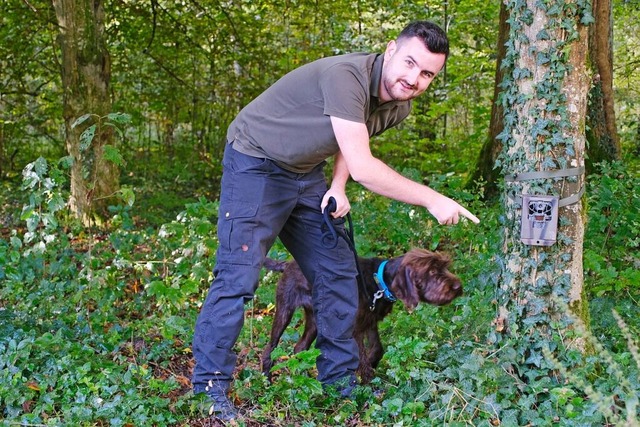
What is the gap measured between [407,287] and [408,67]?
142cm

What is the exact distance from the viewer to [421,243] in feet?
22.9

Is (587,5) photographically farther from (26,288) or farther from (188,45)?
(188,45)

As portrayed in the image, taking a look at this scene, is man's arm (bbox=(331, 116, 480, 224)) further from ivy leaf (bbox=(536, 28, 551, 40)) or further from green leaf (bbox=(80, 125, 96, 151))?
green leaf (bbox=(80, 125, 96, 151))

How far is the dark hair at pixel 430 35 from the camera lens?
134 inches

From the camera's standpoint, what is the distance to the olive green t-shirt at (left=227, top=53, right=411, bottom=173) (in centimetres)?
340

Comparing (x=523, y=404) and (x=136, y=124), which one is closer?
(x=523, y=404)

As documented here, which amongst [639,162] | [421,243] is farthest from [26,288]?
[639,162]

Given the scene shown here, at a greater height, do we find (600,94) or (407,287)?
(600,94)

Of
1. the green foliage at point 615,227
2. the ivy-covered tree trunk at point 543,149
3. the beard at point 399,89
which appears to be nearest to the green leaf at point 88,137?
the beard at point 399,89

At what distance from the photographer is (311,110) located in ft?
11.7

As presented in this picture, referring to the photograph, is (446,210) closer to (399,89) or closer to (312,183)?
(399,89)

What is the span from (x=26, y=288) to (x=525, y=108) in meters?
4.49

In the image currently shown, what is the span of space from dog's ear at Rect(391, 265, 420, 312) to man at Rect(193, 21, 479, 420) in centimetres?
35

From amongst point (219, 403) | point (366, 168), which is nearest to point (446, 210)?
point (366, 168)
